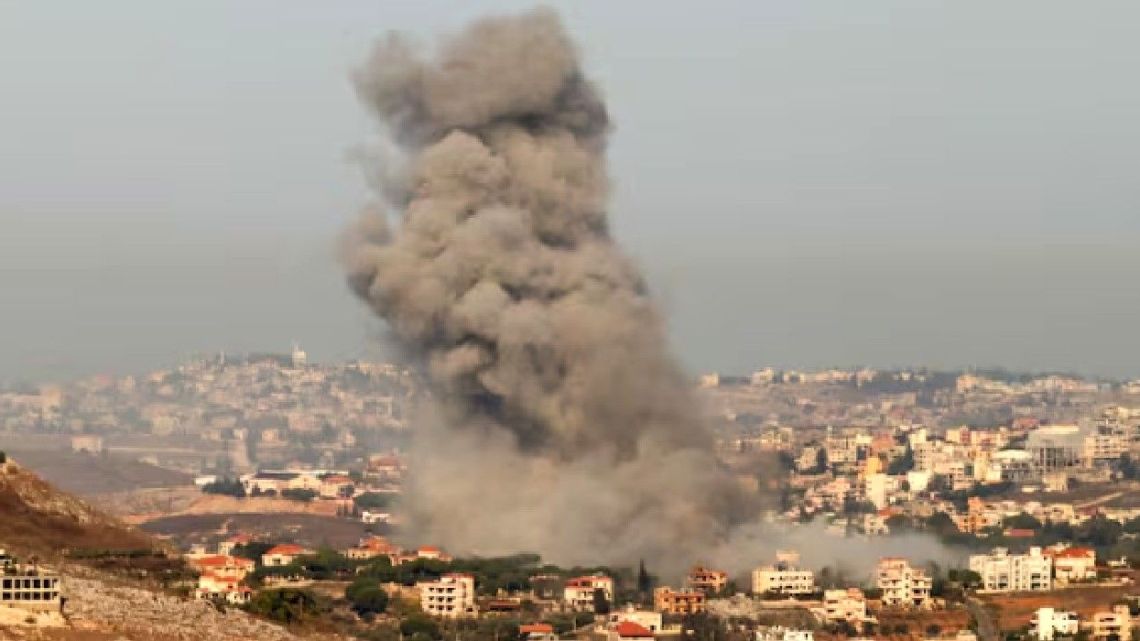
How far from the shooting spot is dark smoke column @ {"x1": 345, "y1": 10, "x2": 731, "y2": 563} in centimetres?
7100

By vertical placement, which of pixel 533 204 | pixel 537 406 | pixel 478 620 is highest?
→ pixel 533 204

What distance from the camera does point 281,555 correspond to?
256 feet

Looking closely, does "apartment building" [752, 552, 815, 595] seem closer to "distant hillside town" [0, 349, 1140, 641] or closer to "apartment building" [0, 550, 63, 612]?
"distant hillside town" [0, 349, 1140, 641]

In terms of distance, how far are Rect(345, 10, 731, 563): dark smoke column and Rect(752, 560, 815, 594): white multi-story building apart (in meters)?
1.64

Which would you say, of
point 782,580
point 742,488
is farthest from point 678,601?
point 742,488

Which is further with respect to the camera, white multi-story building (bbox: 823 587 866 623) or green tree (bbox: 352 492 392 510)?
green tree (bbox: 352 492 392 510)

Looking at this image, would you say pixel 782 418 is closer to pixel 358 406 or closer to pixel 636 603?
pixel 358 406

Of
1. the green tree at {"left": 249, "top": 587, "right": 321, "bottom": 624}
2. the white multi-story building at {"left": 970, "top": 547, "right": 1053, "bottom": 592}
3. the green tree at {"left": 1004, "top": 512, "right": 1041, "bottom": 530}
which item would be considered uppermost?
the green tree at {"left": 1004, "top": 512, "right": 1041, "bottom": 530}

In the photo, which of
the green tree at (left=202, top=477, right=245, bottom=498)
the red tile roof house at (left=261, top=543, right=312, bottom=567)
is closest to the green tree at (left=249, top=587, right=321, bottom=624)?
the red tile roof house at (left=261, top=543, right=312, bottom=567)

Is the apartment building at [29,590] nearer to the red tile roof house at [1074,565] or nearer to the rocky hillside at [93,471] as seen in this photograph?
the red tile roof house at [1074,565]

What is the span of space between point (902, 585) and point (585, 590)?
30.3ft

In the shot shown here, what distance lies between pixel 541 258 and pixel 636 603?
916 cm

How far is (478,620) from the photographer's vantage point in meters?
65.4

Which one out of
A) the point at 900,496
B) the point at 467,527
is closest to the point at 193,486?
the point at 900,496
